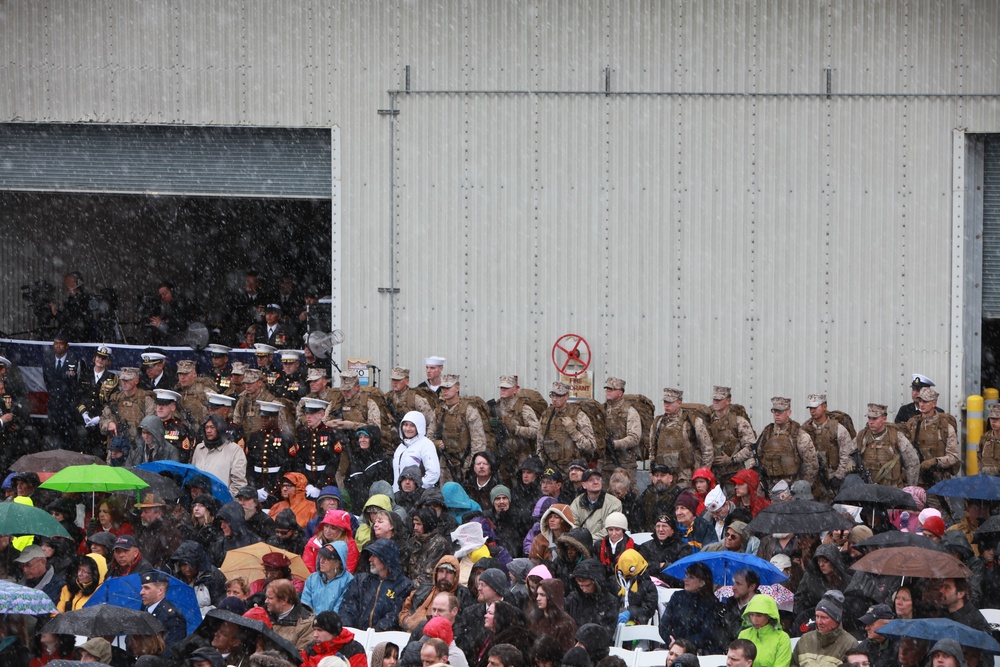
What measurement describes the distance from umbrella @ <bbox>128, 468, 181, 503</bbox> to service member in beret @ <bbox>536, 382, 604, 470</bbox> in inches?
160

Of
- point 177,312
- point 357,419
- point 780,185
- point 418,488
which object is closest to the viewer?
point 418,488

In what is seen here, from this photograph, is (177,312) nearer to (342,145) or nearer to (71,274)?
(71,274)

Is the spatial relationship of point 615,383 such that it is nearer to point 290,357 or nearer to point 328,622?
point 290,357

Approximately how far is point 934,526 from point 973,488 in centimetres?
74

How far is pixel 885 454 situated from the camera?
15.7m

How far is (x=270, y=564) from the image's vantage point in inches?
471

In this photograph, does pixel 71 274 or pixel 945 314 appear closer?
pixel 945 314

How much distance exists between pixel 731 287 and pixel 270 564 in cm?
774

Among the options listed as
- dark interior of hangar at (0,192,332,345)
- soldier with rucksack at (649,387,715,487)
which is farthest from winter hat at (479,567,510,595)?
dark interior of hangar at (0,192,332,345)

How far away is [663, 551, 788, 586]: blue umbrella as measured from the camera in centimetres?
1105

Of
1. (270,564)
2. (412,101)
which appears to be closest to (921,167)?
(412,101)

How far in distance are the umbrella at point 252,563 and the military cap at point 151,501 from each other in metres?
1.14

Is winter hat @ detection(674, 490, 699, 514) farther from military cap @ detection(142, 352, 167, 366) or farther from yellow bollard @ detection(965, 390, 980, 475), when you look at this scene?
military cap @ detection(142, 352, 167, 366)

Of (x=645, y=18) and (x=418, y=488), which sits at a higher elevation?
(x=645, y=18)
